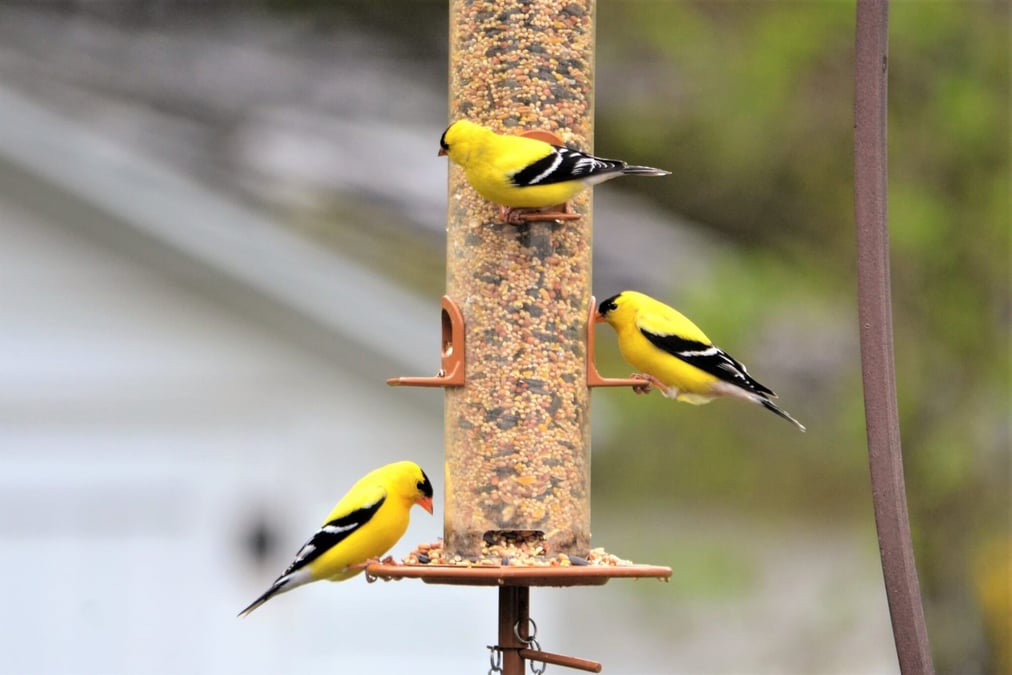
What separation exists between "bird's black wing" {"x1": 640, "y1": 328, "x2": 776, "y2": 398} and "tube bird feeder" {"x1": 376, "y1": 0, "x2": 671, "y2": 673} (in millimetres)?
341

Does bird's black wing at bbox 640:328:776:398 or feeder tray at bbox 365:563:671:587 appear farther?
bird's black wing at bbox 640:328:776:398

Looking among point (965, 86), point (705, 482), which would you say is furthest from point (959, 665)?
point (965, 86)

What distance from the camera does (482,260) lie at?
238 inches

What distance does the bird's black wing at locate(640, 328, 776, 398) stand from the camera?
21.0ft

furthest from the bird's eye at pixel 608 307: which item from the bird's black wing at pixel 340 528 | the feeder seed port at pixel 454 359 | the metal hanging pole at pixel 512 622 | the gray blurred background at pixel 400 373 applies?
the gray blurred background at pixel 400 373

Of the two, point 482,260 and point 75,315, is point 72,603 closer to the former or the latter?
point 75,315

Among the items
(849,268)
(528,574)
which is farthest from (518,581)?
(849,268)

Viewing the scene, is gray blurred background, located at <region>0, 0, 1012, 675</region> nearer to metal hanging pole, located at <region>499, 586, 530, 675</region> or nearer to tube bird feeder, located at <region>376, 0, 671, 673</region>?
tube bird feeder, located at <region>376, 0, 671, 673</region>

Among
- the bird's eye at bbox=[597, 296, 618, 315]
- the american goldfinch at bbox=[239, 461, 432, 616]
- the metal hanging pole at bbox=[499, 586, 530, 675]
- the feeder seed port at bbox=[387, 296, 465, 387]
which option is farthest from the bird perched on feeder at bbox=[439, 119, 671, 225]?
the metal hanging pole at bbox=[499, 586, 530, 675]

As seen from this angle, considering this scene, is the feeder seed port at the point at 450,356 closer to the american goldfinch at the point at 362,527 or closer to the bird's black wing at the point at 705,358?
the american goldfinch at the point at 362,527

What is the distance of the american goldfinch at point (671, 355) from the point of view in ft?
21.0

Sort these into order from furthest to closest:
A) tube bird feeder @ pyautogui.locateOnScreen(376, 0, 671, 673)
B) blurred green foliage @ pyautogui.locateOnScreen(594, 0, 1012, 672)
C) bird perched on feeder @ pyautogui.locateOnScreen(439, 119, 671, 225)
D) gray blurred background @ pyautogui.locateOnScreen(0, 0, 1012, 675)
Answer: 1. blurred green foliage @ pyautogui.locateOnScreen(594, 0, 1012, 672)
2. gray blurred background @ pyautogui.locateOnScreen(0, 0, 1012, 675)
3. tube bird feeder @ pyautogui.locateOnScreen(376, 0, 671, 673)
4. bird perched on feeder @ pyautogui.locateOnScreen(439, 119, 671, 225)

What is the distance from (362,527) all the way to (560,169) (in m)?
1.42

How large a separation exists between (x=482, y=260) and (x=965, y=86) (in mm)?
4786
